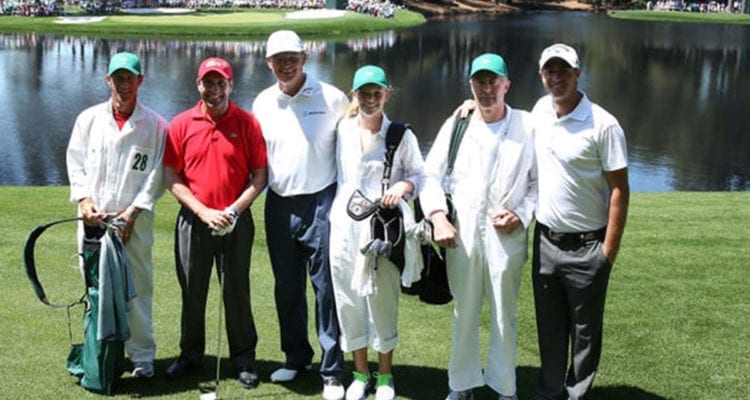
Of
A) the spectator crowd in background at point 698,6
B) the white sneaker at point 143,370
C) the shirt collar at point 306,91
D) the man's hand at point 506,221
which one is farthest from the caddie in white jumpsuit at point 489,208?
the spectator crowd in background at point 698,6

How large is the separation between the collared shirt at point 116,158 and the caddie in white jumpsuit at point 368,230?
3.51 ft

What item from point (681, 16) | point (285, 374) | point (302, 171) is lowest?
point (285, 374)

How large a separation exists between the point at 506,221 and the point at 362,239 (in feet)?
2.58

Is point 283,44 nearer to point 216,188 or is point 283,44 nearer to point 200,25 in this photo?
point 216,188

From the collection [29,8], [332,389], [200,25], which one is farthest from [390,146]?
[29,8]

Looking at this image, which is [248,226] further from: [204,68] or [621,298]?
[621,298]

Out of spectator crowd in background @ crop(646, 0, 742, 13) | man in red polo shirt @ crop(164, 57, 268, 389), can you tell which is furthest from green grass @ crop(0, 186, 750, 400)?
spectator crowd in background @ crop(646, 0, 742, 13)

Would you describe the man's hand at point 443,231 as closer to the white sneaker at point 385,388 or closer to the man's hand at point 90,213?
the white sneaker at point 385,388

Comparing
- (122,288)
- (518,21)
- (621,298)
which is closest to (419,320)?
(621,298)

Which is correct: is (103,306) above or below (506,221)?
below

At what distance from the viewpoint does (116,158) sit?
5.07m

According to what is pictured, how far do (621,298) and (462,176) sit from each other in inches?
117

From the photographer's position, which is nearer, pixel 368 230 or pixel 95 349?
pixel 368 230

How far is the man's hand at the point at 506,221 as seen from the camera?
182 inches
